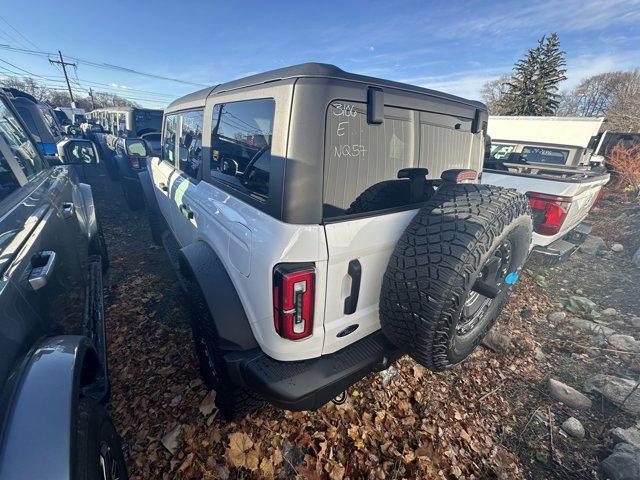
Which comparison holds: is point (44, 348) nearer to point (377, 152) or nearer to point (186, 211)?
point (186, 211)

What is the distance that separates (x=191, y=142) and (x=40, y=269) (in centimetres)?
195

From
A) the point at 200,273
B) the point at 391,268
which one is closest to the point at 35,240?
the point at 200,273

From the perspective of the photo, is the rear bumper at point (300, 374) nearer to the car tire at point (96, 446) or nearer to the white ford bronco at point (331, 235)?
the white ford bronco at point (331, 235)

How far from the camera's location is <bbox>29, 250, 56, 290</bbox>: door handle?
1.30 metres

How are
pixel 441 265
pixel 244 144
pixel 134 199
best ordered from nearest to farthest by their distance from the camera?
pixel 441 265
pixel 244 144
pixel 134 199

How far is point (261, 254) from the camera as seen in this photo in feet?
5.12

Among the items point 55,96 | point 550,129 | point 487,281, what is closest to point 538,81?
point 550,129

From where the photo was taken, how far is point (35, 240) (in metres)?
1.52

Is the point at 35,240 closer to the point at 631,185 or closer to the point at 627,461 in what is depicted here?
the point at 627,461

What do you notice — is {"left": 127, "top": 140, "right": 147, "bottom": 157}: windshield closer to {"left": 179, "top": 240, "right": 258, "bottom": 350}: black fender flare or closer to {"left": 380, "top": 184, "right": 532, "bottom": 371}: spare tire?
{"left": 179, "top": 240, "right": 258, "bottom": 350}: black fender flare

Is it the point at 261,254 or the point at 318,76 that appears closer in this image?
the point at 318,76

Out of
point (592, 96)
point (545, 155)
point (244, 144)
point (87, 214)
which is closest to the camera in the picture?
point (244, 144)

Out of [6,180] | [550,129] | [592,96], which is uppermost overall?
[592,96]

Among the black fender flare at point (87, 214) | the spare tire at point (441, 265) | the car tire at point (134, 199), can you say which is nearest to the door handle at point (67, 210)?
the black fender flare at point (87, 214)
